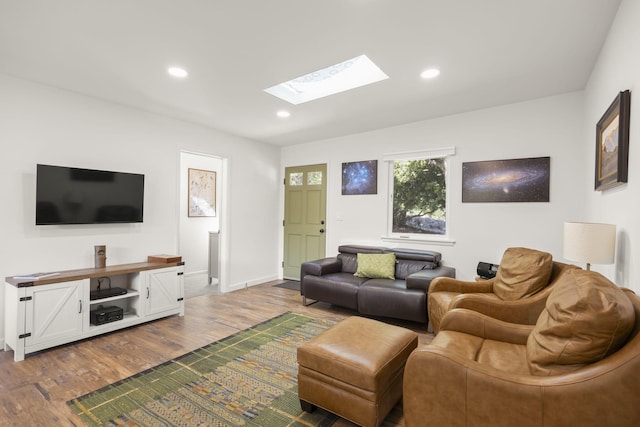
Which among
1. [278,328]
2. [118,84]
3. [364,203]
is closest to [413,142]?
[364,203]

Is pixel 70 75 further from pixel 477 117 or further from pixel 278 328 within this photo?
pixel 477 117

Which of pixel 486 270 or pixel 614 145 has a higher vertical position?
pixel 614 145

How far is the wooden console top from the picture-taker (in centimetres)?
265

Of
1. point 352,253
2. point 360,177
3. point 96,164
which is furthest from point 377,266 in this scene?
point 96,164

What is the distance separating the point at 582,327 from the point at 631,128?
1305 mm

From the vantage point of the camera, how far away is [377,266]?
399 cm

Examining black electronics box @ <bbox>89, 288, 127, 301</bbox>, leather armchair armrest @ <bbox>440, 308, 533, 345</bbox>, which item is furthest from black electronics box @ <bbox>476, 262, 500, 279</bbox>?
black electronics box @ <bbox>89, 288, 127, 301</bbox>

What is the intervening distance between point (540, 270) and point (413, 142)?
257 centimetres

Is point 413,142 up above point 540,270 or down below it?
above

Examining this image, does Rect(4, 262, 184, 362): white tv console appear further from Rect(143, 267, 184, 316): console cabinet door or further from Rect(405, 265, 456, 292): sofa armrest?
Rect(405, 265, 456, 292): sofa armrest

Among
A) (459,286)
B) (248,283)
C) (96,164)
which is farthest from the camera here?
(248,283)

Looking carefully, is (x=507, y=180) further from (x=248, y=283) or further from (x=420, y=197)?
(x=248, y=283)

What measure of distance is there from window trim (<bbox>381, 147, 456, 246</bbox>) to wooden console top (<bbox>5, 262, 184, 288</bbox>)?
9.75 ft

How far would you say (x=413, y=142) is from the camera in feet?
14.2
